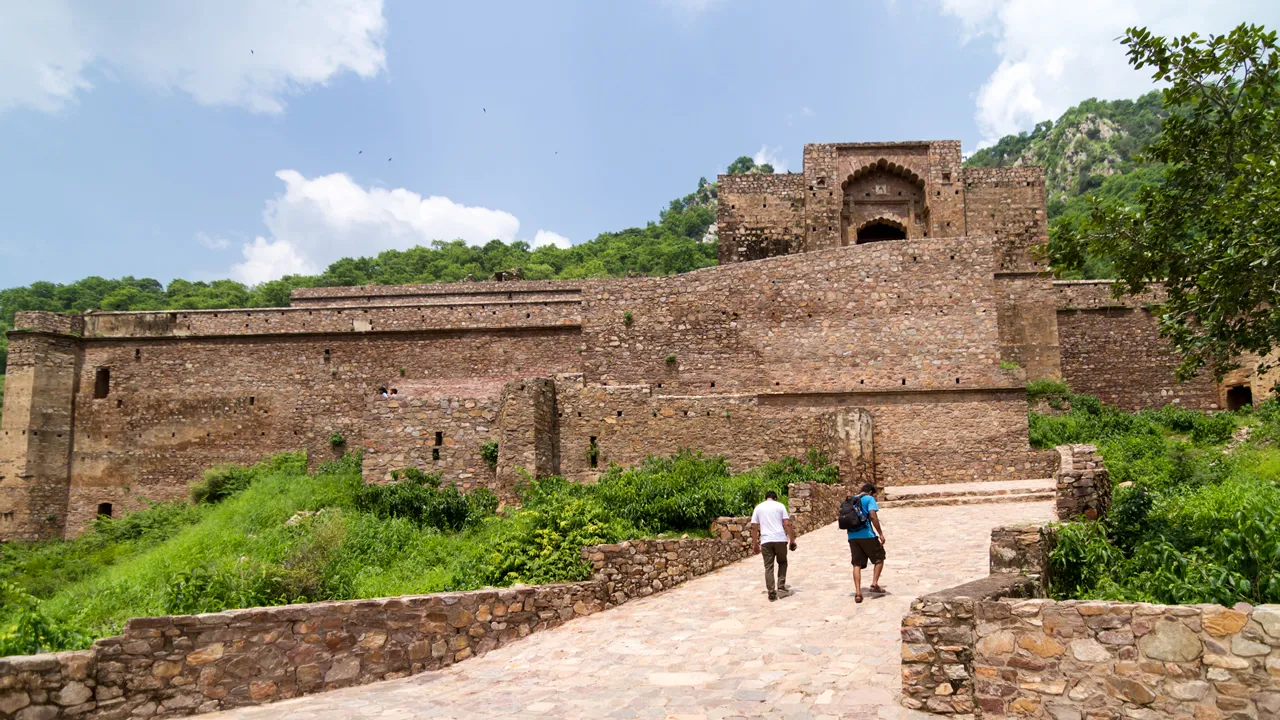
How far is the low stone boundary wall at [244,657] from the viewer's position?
256 inches

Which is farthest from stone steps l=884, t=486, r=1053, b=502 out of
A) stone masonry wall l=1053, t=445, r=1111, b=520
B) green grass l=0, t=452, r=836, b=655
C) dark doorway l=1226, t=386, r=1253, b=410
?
dark doorway l=1226, t=386, r=1253, b=410

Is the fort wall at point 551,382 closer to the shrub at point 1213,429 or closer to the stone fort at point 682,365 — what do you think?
the stone fort at point 682,365

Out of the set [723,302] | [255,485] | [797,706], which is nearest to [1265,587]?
[797,706]

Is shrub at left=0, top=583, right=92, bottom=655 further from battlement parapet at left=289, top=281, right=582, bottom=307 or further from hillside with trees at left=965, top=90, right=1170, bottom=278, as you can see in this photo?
hillside with trees at left=965, top=90, right=1170, bottom=278

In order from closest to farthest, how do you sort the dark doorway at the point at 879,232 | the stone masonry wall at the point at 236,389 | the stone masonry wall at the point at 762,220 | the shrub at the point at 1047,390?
the shrub at the point at 1047,390 < the stone masonry wall at the point at 236,389 < the stone masonry wall at the point at 762,220 < the dark doorway at the point at 879,232

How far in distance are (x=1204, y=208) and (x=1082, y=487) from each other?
11.9ft

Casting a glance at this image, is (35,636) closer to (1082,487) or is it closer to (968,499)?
(1082,487)

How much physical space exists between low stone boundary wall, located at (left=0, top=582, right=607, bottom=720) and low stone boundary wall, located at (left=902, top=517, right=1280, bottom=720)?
14.5ft

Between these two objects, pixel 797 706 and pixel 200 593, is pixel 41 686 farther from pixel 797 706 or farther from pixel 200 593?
pixel 797 706

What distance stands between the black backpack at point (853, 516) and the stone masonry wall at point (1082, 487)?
282cm

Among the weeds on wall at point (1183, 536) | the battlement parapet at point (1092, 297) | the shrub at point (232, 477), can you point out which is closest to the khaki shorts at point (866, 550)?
the weeds on wall at point (1183, 536)

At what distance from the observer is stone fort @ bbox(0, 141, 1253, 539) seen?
17922mm

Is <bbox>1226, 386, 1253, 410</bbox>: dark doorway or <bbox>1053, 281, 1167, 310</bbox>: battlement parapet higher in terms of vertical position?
<bbox>1053, 281, 1167, 310</bbox>: battlement parapet

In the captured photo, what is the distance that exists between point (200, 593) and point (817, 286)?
577 inches
